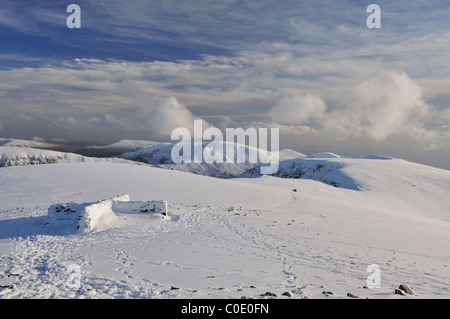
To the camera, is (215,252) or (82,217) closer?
(215,252)

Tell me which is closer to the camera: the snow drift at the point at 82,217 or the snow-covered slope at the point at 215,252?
the snow-covered slope at the point at 215,252

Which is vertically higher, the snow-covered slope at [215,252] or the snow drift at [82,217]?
the snow drift at [82,217]

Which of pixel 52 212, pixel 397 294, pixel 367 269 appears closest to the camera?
pixel 397 294

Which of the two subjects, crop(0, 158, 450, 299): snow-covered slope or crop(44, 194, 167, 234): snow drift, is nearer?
crop(0, 158, 450, 299): snow-covered slope

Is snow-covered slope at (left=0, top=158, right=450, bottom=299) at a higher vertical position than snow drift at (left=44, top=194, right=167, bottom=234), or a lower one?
lower

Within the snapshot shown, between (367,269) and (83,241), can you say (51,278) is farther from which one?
(367,269)

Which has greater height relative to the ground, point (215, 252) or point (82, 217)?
point (82, 217)

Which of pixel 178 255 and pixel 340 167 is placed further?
pixel 340 167

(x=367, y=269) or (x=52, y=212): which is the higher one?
(x=52, y=212)
